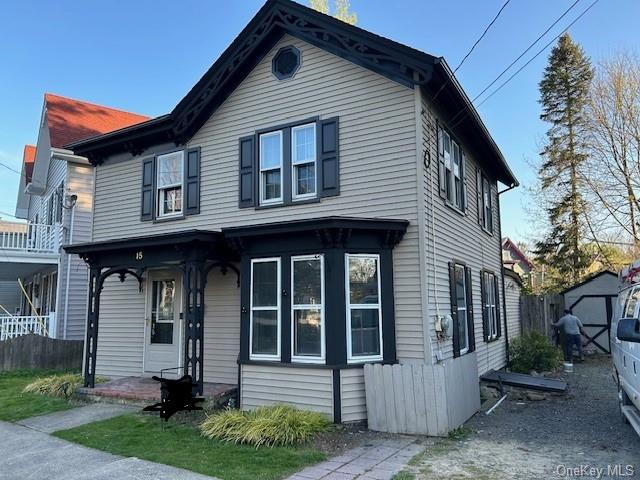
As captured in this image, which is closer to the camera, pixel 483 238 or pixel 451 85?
pixel 451 85

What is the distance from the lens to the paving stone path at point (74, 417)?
8070 millimetres

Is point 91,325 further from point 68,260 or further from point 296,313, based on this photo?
point 68,260

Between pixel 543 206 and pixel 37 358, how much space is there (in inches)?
1024

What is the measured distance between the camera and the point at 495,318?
43.7 ft

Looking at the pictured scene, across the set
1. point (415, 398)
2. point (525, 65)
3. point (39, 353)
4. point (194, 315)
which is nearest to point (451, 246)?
point (415, 398)

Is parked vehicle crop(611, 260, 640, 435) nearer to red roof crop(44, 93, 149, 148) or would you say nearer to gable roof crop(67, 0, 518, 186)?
gable roof crop(67, 0, 518, 186)

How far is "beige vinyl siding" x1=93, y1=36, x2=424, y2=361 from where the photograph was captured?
26.9 feet

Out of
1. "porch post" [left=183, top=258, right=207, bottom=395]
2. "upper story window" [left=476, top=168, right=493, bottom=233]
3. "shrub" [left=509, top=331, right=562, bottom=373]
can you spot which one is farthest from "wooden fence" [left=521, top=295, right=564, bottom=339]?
"porch post" [left=183, top=258, right=207, bottom=395]

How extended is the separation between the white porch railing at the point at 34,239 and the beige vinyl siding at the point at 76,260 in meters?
0.85

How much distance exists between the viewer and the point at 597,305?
1786 centimetres

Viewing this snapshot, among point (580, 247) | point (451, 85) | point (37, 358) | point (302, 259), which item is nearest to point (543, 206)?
point (580, 247)

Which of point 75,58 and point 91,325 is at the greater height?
point 75,58

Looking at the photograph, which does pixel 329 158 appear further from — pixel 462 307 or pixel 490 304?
pixel 490 304

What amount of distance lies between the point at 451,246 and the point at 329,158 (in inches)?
118
